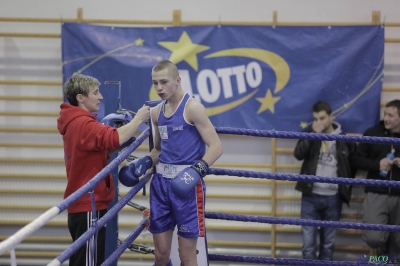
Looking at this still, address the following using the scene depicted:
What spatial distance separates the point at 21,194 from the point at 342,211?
2.97m

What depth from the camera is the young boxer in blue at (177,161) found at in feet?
10.0

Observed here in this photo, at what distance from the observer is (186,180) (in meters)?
2.89

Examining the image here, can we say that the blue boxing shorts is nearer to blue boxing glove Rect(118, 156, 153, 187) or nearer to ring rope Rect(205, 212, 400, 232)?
blue boxing glove Rect(118, 156, 153, 187)

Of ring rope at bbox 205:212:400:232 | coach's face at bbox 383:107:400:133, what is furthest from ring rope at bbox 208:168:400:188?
coach's face at bbox 383:107:400:133

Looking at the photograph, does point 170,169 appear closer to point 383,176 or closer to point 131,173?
point 131,173

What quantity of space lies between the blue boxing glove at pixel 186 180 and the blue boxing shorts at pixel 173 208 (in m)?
0.13

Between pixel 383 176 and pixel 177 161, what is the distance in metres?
2.53

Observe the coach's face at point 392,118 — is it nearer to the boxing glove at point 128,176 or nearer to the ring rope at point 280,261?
the ring rope at point 280,261

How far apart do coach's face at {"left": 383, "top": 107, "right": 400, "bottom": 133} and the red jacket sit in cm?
268

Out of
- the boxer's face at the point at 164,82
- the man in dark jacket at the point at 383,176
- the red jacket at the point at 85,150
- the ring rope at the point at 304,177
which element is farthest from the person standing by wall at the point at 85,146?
the man in dark jacket at the point at 383,176

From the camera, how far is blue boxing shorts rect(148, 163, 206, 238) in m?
3.07

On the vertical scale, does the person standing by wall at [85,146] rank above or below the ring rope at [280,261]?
above

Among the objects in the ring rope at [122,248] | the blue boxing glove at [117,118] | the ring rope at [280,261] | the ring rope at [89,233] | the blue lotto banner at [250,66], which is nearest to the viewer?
the ring rope at [89,233]

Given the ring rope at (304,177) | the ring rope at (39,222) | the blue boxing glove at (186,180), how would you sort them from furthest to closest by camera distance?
the ring rope at (304,177) → the blue boxing glove at (186,180) → the ring rope at (39,222)
